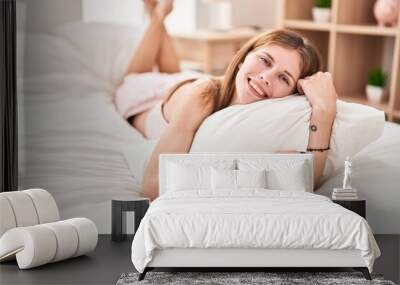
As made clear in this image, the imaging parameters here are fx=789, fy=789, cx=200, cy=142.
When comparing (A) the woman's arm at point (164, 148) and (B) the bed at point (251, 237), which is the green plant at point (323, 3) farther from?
(B) the bed at point (251, 237)

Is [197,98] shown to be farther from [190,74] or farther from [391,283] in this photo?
[391,283]

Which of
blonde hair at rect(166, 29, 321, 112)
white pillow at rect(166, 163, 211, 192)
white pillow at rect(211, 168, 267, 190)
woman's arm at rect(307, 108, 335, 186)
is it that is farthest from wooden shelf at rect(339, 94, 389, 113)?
white pillow at rect(166, 163, 211, 192)

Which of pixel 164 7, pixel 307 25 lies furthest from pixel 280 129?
pixel 164 7

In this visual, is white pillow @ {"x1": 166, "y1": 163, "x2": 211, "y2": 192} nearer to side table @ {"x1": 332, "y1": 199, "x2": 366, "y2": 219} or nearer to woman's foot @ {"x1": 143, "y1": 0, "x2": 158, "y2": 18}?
side table @ {"x1": 332, "y1": 199, "x2": 366, "y2": 219}

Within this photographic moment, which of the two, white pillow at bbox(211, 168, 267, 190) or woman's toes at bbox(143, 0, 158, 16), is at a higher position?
woman's toes at bbox(143, 0, 158, 16)

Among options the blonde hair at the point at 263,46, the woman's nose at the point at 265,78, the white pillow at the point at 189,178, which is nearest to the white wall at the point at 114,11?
the blonde hair at the point at 263,46

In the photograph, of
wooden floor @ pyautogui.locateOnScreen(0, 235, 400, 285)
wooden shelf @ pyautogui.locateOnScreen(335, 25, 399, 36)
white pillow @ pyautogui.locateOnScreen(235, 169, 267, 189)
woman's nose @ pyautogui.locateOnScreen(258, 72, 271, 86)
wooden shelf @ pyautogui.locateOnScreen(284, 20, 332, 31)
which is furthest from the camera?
wooden shelf @ pyautogui.locateOnScreen(284, 20, 332, 31)

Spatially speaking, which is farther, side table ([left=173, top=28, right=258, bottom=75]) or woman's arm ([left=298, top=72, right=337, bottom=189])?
side table ([left=173, top=28, right=258, bottom=75])

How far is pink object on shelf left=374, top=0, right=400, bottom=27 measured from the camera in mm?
6168

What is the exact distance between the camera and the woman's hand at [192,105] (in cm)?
635

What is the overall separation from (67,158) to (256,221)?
2.21m

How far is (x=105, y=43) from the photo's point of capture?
254 inches

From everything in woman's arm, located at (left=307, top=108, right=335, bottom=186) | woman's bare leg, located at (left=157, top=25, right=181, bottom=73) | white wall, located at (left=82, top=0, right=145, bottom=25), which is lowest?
woman's arm, located at (left=307, top=108, right=335, bottom=186)

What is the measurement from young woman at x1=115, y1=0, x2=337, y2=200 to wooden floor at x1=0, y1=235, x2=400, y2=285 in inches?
31.1
